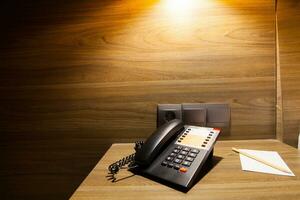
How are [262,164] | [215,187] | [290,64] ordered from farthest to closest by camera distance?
[290,64], [262,164], [215,187]

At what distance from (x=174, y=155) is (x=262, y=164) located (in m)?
0.26

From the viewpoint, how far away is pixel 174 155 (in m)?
0.58

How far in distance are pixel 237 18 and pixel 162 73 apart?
355 mm

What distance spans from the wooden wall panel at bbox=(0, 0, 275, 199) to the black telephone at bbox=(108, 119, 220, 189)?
23 centimetres

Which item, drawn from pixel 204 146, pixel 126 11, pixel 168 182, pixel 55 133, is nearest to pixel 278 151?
pixel 204 146

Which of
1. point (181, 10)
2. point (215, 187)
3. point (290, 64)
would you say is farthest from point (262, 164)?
point (181, 10)

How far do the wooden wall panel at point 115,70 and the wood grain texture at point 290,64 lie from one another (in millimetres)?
38

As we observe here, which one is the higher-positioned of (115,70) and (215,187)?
(115,70)

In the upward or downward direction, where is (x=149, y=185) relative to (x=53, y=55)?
downward

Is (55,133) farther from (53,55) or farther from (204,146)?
(204,146)

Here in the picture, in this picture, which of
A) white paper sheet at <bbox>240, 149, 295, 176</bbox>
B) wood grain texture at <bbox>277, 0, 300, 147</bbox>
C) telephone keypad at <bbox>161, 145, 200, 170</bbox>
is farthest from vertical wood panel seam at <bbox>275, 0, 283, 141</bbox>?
telephone keypad at <bbox>161, 145, 200, 170</bbox>

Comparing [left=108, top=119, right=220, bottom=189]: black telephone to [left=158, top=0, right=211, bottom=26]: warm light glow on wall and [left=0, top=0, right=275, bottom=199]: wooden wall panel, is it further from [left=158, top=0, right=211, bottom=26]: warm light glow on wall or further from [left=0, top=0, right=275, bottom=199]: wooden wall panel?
[left=158, top=0, right=211, bottom=26]: warm light glow on wall

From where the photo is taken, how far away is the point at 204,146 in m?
0.58

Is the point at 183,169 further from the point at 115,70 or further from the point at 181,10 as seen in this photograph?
the point at 181,10
